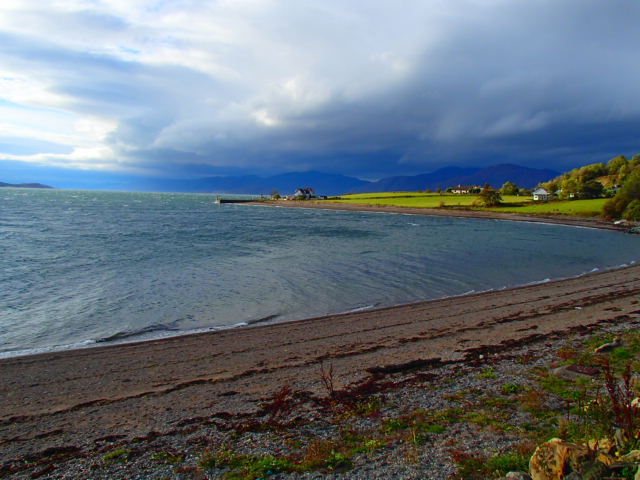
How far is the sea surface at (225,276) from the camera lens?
19.5 metres

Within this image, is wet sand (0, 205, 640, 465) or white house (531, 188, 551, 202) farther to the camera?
white house (531, 188, 551, 202)

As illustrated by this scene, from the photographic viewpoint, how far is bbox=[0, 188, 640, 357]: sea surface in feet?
64.0

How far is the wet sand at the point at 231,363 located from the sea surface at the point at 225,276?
2640 millimetres

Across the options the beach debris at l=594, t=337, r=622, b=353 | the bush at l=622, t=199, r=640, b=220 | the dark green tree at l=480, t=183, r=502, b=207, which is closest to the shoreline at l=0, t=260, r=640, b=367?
the beach debris at l=594, t=337, r=622, b=353

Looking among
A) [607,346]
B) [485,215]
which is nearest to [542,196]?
[485,215]

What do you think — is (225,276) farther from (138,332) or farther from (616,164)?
(616,164)

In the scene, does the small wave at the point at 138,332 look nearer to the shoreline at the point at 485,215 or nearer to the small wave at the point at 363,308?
the small wave at the point at 363,308

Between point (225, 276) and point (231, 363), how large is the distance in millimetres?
16776

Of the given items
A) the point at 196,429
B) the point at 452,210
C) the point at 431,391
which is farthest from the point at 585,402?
the point at 452,210

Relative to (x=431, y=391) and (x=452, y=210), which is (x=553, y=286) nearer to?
(x=431, y=391)

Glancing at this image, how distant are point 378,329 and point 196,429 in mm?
10194

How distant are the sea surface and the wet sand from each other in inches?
104

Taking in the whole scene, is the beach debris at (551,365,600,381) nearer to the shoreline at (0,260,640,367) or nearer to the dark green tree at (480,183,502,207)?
the shoreline at (0,260,640,367)

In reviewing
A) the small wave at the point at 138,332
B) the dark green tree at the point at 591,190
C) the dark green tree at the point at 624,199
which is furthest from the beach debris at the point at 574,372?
the dark green tree at the point at 591,190
